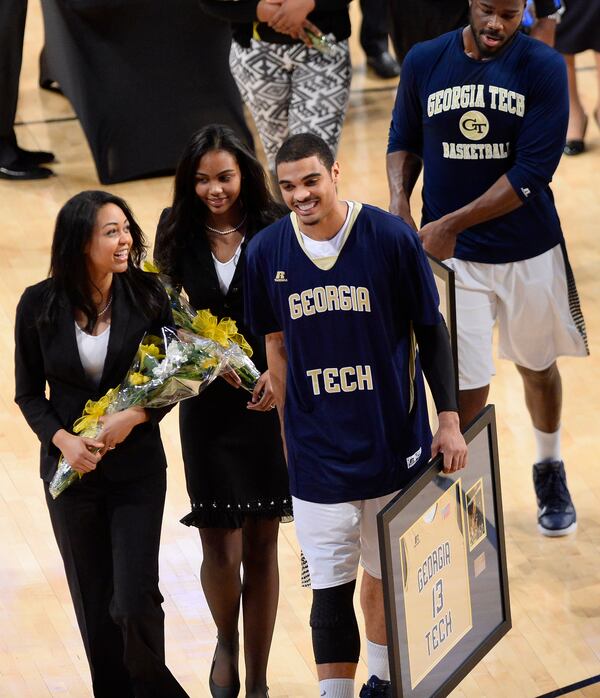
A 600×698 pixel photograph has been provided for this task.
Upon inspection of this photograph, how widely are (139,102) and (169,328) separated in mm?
4171

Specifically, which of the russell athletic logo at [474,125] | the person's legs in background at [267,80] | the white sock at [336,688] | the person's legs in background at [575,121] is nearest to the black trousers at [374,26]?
the person's legs in background at [575,121]

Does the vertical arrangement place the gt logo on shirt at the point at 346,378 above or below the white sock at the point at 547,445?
above

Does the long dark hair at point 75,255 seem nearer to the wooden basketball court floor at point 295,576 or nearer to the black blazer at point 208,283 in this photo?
the black blazer at point 208,283

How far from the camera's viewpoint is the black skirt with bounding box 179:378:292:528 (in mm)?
4312

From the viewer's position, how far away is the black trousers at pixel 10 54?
26.1ft

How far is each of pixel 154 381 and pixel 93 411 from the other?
0.18 metres

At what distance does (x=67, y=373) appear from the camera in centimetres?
400

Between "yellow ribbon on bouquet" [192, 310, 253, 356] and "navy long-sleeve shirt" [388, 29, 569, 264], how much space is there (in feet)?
3.32

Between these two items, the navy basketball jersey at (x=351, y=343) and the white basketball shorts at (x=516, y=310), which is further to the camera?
the white basketball shorts at (x=516, y=310)

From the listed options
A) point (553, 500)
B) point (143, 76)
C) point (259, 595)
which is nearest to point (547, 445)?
point (553, 500)

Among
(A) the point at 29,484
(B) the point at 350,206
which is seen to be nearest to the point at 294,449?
(B) the point at 350,206

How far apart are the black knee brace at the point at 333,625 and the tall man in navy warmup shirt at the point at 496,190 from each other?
3.86ft

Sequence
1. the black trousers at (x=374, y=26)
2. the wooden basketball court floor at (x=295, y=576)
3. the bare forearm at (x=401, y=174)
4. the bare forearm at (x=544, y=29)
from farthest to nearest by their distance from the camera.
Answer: the black trousers at (x=374, y=26), the bare forearm at (x=544, y=29), the bare forearm at (x=401, y=174), the wooden basketball court floor at (x=295, y=576)

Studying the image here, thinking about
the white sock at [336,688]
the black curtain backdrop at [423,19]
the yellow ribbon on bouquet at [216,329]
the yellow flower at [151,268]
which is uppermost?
the black curtain backdrop at [423,19]
